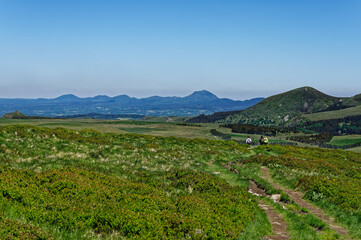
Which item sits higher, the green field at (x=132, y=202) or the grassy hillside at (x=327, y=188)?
the green field at (x=132, y=202)

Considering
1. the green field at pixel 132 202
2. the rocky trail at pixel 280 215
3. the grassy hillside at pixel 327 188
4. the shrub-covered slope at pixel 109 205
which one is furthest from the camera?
the grassy hillside at pixel 327 188

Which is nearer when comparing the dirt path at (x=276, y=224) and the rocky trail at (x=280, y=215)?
the dirt path at (x=276, y=224)

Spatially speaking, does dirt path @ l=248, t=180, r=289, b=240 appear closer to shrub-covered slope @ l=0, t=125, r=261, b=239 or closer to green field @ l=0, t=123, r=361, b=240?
green field @ l=0, t=123, r=361, b=240

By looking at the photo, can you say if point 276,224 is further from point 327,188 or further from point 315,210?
point 327,188

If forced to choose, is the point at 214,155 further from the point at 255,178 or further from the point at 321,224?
the point at 321,224

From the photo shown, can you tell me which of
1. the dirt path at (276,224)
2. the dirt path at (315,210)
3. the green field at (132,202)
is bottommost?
the dirt path at (315,210)

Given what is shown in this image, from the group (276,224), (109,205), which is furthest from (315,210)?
(109,205)

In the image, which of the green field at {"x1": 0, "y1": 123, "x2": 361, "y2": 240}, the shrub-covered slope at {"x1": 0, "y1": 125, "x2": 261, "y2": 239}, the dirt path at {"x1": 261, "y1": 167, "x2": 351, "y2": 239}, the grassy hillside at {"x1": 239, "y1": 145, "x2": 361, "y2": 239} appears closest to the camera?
the shrub-covered slope at {"x1": 0, "y1": 125, "x2": 261, "y2": 239}

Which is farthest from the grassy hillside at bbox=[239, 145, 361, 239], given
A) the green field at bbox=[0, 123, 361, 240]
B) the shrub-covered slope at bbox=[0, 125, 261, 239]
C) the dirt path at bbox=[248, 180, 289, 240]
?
the shrub-covered slope at bbox=[0, 125, 261, 239]

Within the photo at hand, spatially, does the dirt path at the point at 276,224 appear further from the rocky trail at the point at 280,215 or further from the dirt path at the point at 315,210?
the dirt path at the point at 315,210

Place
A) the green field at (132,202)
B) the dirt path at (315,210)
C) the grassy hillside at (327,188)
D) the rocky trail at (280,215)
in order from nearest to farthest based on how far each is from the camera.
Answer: the green field at (132,202) < the rocky trail at (280,215) < the dirt path at (315,210) < the grassy hillside at (327,188)

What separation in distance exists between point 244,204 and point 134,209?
6.52 meters

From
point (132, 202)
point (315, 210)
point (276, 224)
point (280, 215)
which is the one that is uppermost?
point (132, 202)

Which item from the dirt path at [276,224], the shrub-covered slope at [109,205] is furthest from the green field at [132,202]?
the dirt path at [276,224]
